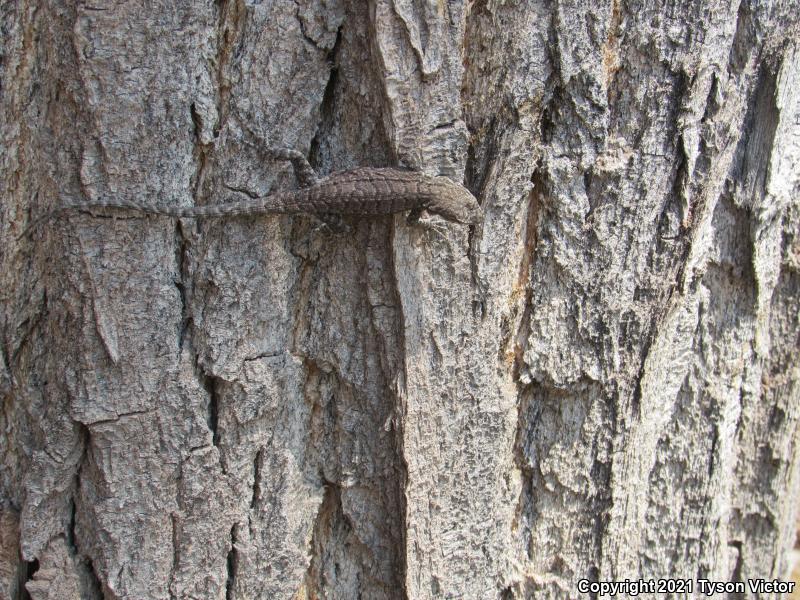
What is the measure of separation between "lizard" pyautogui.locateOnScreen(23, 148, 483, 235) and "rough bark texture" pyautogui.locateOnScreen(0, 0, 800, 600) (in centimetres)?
4

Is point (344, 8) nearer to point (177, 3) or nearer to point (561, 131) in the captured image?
point (177, 3)

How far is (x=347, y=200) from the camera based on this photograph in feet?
6.36

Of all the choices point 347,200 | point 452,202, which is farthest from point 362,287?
point 452,202

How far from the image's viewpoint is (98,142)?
1.85m

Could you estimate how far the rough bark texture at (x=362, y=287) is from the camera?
188 centimetres

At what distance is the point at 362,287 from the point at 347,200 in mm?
286

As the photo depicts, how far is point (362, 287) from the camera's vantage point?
2.04m

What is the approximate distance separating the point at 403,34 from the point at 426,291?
77cm

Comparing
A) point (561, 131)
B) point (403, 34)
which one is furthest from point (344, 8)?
point (561, 131)

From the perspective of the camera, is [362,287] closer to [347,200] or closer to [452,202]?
[347,200]

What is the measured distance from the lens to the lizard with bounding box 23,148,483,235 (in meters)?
1.88

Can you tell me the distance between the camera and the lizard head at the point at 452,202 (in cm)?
192

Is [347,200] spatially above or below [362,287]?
above

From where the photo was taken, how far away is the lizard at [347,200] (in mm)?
1883
